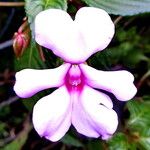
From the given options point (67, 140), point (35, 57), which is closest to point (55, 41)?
point (35, 57)

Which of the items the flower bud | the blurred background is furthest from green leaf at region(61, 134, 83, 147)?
the flower bud

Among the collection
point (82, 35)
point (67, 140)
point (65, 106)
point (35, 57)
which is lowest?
point (67, 140)

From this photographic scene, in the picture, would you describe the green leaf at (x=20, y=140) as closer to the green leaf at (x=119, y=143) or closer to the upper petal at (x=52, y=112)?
the green leaf at (x=119, y=143)

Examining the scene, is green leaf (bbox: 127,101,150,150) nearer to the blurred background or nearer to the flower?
the blurred background

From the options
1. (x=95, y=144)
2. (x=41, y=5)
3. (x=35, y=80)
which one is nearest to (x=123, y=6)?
(x=41, y=5)

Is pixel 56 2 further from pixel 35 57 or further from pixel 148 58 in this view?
pixel 148 58

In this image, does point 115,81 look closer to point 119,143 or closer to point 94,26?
point 94,26
